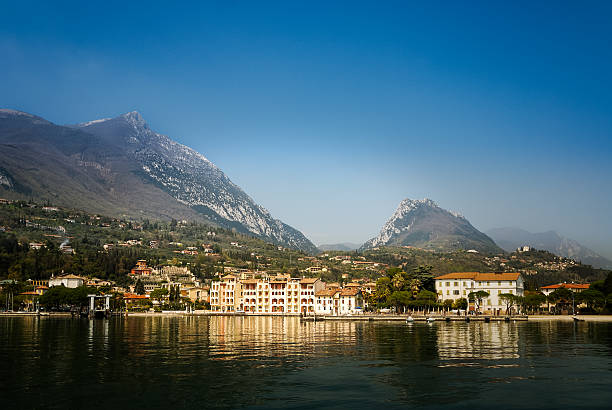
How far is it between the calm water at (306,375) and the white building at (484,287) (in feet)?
288

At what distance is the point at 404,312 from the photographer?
14162 cm

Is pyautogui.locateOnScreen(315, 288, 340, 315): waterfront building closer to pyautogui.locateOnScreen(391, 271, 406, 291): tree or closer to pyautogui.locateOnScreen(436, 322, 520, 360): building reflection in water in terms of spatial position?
pyautogui.locateOnScreen(391, 271, 406, 291): tree

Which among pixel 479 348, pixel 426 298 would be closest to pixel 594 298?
pixel 426 298

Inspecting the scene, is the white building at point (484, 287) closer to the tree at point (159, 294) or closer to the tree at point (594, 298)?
A: the tree at point (594, 298)

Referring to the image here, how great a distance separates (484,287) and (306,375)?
118808 mm

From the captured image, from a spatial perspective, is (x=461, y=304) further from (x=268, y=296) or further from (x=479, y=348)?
(x=479, y=348)

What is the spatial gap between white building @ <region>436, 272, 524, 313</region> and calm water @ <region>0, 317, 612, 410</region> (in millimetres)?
87722

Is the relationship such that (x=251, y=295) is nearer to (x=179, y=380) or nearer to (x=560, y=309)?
(x=560, y=309)

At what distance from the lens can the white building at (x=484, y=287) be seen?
143375 mm

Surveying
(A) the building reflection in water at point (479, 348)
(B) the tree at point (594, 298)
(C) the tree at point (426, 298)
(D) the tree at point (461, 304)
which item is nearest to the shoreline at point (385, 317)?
(B) the tree at point (594, 298)

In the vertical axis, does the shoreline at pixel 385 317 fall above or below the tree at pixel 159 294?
below

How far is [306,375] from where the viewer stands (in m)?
36.5

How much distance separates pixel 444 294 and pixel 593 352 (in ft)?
328

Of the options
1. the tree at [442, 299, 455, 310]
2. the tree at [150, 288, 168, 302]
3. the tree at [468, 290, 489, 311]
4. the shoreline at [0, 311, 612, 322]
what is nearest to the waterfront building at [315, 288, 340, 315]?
the shoreline at [0, 311, 612, 322]
